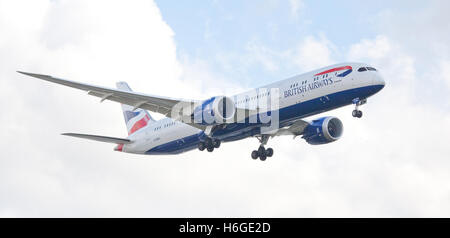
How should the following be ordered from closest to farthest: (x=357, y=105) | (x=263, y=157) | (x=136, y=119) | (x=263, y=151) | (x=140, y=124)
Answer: (x=357, y=105) → (x=263, y=151) → (x=263, y=157) → (x=140, y=124) → (x=136, y=119)

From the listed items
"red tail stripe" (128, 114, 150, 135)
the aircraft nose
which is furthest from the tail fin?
the aircraft nose

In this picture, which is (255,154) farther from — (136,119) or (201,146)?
(136,119)

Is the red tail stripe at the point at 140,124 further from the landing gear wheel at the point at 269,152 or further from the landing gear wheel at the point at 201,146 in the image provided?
the landing gear wheel at the point at 269,152

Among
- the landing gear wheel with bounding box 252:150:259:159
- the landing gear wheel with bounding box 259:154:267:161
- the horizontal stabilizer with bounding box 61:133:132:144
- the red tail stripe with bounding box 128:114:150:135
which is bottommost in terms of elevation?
the landing gear wheel with bounding box 259:154:267:161

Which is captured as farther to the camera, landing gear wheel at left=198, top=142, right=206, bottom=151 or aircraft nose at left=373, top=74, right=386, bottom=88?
landing gear wheel at left=198, top=142, right=206, bottom=151

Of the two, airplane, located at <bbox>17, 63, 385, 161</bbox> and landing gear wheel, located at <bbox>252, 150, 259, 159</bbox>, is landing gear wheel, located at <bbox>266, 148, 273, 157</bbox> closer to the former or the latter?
airplane, located at <bbox>17, 63, 385, 161</bbox>

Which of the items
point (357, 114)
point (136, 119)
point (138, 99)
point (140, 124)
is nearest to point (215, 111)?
point (138, 99)

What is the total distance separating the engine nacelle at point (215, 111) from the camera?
40781mm

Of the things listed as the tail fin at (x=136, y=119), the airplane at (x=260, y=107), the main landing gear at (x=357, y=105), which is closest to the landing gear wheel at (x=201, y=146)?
the airplane at (x=260, y=107)

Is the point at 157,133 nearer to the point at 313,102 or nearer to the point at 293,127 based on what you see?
the point at 293,127

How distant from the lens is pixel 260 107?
41.6 metres

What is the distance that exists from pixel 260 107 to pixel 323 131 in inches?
279

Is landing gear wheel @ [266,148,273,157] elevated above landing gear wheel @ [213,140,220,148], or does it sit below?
above

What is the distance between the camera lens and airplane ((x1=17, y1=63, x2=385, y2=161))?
130 feet
